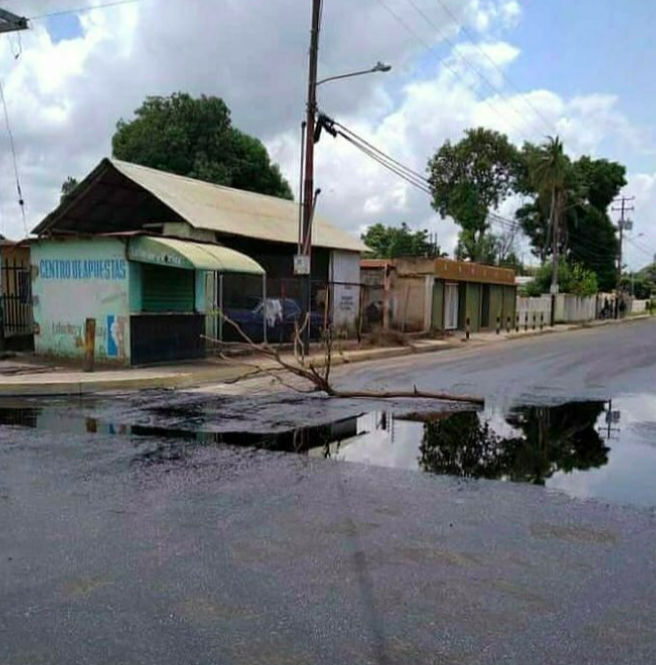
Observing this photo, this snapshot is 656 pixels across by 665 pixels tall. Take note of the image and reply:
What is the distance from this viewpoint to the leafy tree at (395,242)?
2537 inches

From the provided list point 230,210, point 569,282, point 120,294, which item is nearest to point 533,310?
point 569,282

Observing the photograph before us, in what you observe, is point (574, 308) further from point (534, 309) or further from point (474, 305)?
point (474, 305)

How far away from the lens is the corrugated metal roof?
22.0 meters

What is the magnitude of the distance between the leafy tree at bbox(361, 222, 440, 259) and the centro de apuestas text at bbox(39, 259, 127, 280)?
44103 millimetres

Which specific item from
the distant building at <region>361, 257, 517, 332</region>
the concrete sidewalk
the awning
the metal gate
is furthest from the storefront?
the distant building at <region>361, 257, 517, 332</region>

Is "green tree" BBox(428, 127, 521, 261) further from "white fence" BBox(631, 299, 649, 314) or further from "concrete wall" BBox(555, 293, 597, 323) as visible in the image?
"white fence" BBox(631, 299, 649, 314)

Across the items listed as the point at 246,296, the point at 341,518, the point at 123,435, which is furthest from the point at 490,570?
the point at 246,296

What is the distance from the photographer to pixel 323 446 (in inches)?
345

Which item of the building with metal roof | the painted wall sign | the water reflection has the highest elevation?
the building with metal roof

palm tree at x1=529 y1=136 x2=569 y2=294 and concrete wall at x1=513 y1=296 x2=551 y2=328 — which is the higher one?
palm tree at x1=529 y1=136 x2=569 y2=294

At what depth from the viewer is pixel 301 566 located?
478 cm

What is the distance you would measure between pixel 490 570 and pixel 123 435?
5.78 m

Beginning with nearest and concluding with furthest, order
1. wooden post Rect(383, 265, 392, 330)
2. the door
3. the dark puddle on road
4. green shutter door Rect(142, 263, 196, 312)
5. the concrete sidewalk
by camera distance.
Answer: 1. the dark puddle on road
2. the concrete sidewalk
3. green shutter door Rect(142, 263, 196, 312)
4. wooden post Rect(383, 265, 392, 330)
5. the door

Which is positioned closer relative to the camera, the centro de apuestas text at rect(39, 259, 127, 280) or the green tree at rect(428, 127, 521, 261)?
the centro de apuestas text at rect(39, 259, 127, 280)
